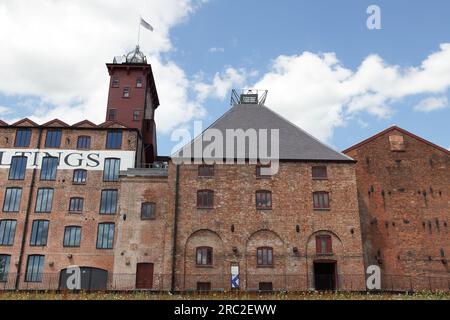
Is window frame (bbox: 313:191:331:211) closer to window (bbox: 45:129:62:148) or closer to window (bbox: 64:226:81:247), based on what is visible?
window (bbox: 64:226:81:247)

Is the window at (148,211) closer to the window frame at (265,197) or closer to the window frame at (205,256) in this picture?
the window frame at (205,256)

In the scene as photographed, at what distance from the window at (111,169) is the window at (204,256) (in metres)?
9.62

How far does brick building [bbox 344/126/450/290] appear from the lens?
1073 inches

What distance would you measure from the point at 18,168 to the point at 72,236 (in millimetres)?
7159

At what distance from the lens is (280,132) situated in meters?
29.6

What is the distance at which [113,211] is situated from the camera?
3006 cm

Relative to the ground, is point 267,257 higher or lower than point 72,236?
lower

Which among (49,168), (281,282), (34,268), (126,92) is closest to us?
(281,282)

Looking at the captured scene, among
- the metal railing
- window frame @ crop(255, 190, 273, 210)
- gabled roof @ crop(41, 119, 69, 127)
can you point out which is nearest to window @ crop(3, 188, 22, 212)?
gabled roof @ crop(41, 119, 69, 127)

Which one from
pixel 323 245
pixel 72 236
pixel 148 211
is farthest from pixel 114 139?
pixel 323 245

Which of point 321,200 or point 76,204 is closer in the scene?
point 321,200

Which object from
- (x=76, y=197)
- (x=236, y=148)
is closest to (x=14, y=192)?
(x=76, y=197)

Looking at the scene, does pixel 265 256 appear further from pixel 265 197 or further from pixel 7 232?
pixel 7 232
